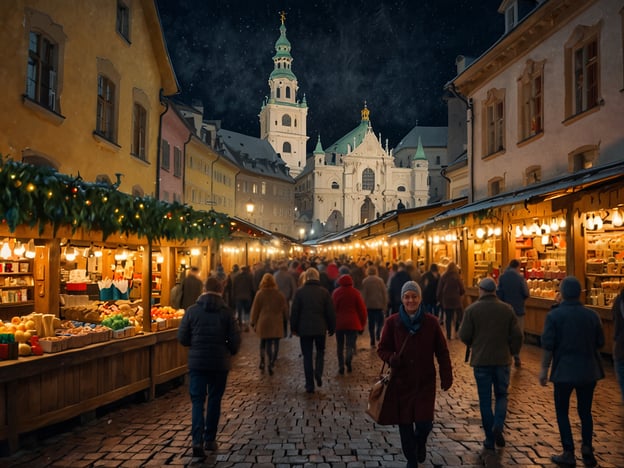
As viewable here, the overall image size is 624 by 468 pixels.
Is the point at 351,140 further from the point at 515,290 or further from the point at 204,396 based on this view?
the point at 204,396

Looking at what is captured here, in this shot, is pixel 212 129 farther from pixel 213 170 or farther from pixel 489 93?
pixel 489 93

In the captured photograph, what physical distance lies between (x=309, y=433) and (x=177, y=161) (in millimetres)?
23222

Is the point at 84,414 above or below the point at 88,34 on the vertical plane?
below

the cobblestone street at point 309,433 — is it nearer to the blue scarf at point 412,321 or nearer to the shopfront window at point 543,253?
the blue scarf at point 412,321

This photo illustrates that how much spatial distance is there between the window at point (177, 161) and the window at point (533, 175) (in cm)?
1642

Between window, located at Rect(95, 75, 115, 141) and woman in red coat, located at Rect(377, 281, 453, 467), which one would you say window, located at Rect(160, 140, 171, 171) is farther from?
woman in red coat, located at Rect(377, 281, 453, 467)

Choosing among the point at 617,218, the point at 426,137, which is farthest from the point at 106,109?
the point at 426,137

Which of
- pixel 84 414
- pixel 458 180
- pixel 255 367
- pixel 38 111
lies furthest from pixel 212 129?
pixel 84 414

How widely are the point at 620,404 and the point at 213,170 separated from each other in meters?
38.4

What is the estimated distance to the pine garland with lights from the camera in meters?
6.56

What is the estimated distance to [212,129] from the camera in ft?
159

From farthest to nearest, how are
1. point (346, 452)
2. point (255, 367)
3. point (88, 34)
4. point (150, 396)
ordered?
1. point (88, 34)
2. point (255, 367)
3. point (150, 396)
4. point (346, 452)

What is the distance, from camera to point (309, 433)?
259 inches

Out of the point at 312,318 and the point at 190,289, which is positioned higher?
the point at 190,289
